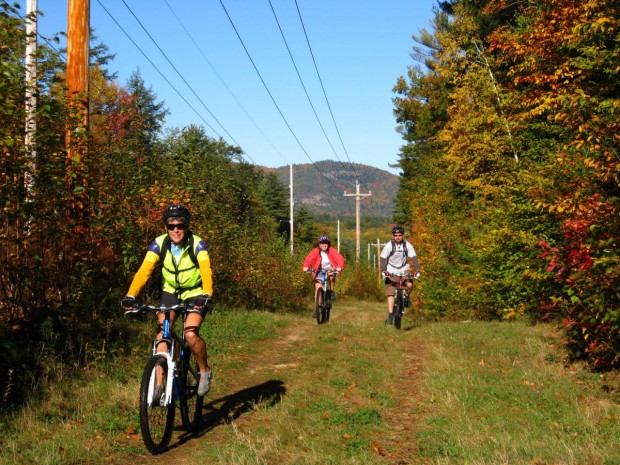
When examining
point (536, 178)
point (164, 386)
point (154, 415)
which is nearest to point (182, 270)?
point (164, 386)

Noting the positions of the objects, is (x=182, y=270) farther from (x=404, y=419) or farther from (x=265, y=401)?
(x=404, y=419)

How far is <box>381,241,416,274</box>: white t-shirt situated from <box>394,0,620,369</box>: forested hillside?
219cm

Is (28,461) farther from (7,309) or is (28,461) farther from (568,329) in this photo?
(568,329)

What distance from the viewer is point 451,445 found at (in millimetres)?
5992

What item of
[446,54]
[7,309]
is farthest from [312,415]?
[446,54]

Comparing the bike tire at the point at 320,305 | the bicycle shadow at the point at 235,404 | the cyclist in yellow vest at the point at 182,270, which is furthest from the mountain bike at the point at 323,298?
the cyclist in yellow vest at the point at 182,270

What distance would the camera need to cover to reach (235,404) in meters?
7.93

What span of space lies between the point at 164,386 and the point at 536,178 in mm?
8429

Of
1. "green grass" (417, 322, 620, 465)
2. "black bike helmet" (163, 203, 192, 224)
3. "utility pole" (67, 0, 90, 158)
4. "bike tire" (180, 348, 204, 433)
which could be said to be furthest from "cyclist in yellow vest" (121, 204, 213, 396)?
"utility pole" (67, 0, 90, 158)

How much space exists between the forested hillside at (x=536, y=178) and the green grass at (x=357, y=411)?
111cm

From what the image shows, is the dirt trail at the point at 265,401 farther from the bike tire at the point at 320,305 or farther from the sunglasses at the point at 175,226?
the bike tire at the point at 320,305

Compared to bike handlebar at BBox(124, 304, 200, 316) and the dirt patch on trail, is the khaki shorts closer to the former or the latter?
the dirt patch on trail

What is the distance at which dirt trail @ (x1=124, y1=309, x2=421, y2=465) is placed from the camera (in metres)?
6.13

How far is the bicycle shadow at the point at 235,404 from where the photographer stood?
7.00 m
